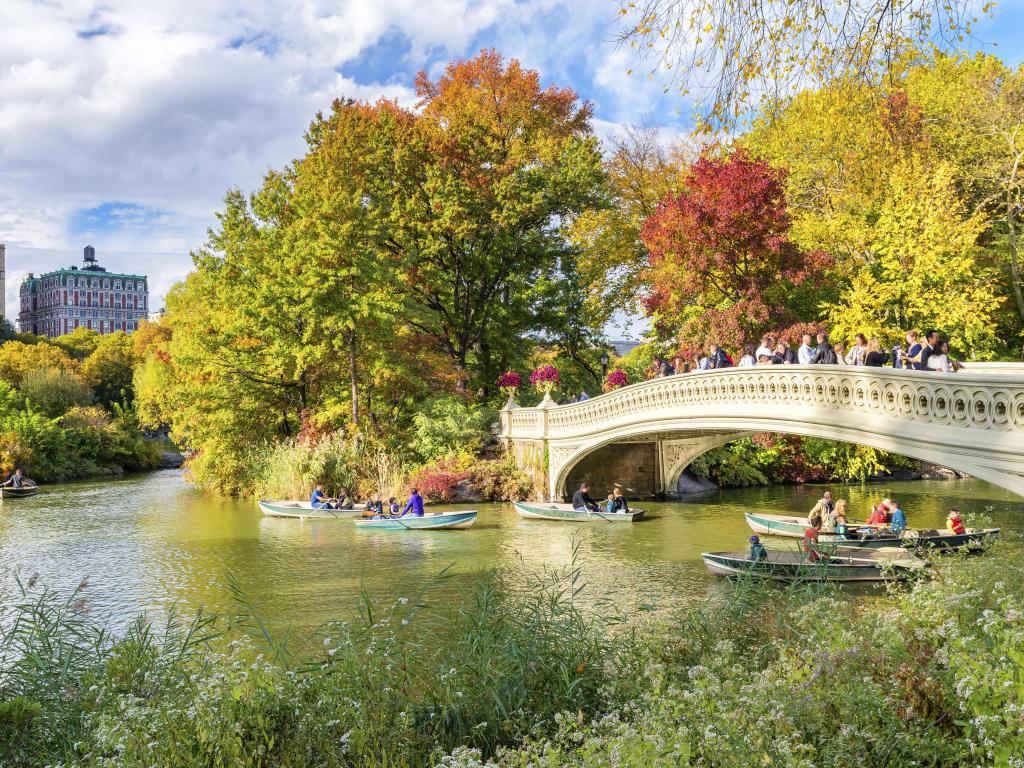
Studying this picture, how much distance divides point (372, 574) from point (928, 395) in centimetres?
932

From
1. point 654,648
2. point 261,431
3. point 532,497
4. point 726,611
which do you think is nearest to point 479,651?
point 654,648

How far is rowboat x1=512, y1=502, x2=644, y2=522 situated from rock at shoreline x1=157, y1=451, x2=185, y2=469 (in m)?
29.8

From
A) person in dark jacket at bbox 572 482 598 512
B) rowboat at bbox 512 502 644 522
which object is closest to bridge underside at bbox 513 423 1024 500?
person in dark jacket at bbox 572 482 598 512

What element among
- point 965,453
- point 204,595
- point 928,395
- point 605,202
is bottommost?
point 204,595

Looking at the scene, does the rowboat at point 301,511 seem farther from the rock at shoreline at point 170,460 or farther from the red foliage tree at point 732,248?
the rock at shoreline at point 170,460

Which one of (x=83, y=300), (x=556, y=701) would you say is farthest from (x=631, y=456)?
(x=83, y=300)

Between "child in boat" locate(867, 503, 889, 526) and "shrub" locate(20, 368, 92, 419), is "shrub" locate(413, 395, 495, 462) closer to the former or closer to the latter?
"child in boat" locate(867, 503, 889, 526)

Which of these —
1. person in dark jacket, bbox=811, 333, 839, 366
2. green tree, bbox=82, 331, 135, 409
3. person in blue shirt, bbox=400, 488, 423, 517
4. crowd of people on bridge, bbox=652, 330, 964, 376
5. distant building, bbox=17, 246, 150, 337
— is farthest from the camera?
distant building, bbox=17, 246, 150, 337

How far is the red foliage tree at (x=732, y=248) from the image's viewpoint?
22.5 m

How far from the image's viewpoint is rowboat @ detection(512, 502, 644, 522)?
807 inches

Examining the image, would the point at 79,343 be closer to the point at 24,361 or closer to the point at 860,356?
the point at 24,361

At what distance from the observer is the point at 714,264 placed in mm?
23375

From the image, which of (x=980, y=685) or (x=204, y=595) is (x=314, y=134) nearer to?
(x=204, y=595)

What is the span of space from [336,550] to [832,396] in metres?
10.1
